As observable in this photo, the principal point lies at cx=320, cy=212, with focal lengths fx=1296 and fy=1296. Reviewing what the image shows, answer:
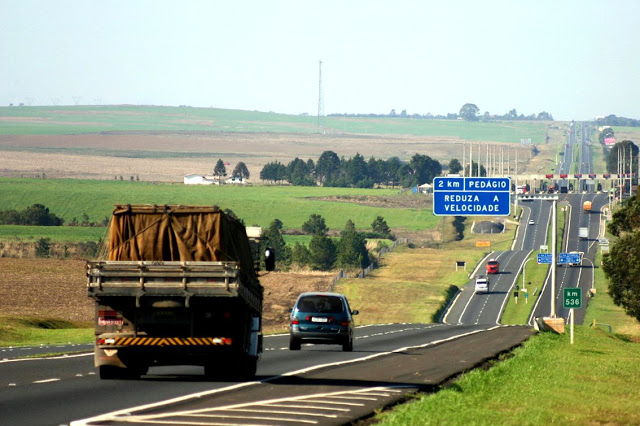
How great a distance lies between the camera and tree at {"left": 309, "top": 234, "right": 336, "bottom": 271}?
443ft

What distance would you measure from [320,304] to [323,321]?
52 centimetres

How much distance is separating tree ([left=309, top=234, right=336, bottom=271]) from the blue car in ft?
313

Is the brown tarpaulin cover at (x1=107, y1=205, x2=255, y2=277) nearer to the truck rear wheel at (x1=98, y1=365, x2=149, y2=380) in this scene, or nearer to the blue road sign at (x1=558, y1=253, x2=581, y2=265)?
the truck rear wheel at (x1=98, y1=365, x2=149, y2=380)

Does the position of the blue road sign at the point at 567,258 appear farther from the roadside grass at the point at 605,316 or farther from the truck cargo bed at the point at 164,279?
the truck cargo bed at the point at 164,279

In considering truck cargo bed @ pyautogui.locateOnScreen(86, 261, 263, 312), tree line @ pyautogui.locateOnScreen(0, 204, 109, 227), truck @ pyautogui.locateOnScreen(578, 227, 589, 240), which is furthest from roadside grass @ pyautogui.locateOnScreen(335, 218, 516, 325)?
truck cargo bed @ pyautogui.locateOnScreen(86, 261, 263, 312)

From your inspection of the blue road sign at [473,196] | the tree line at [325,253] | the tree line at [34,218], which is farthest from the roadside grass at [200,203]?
the blue road sign at [473,196]

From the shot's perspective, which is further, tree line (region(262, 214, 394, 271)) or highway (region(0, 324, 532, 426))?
tree line (region(262, 214, 394, 271))

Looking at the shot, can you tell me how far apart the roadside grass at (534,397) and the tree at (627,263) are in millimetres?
49337

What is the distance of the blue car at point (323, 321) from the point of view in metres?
38.7

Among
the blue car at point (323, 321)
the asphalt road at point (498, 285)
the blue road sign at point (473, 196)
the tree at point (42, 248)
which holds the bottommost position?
the asphalt road at point (498, 285)

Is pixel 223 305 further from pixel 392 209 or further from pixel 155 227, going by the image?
pixel 392 209

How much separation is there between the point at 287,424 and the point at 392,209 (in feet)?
569

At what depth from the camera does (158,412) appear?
60.1 feet

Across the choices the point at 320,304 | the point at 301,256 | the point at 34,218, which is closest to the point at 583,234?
the point at 301,256
